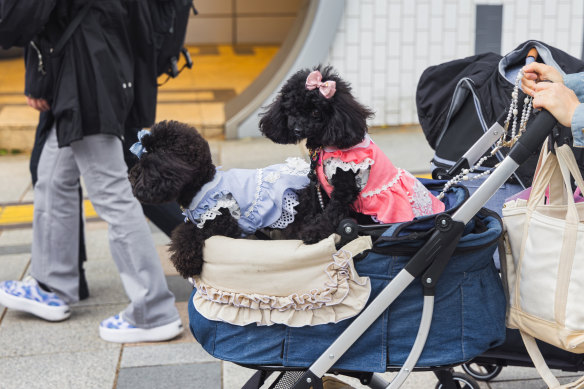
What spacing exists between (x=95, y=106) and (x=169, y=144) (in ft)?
3.98

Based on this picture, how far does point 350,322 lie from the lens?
229 centimetres

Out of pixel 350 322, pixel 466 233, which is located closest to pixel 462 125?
pixel 466 233

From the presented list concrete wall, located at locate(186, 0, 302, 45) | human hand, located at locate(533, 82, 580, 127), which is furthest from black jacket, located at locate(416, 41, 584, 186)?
concrete wall, located at locate(186, 0, 302, 45)

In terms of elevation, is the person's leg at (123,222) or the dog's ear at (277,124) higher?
the dog's ear at (277,124)

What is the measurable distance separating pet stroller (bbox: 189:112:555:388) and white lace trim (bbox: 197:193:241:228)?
116mm

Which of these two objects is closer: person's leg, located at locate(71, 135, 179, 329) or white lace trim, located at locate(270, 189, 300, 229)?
white lace trim, located at locate(270, 189, 300, 229)

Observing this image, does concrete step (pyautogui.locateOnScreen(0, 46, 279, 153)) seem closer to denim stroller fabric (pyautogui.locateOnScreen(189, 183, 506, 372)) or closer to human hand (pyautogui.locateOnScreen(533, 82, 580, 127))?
denim stroller fabric (pyautogui.locateOnScreen(189, 183, 506, 372))

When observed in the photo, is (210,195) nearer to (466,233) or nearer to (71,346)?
(466,233)

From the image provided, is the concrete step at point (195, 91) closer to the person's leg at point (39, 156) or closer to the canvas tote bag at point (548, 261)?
the person's leg at point (39, 156)

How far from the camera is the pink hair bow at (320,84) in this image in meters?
2.29

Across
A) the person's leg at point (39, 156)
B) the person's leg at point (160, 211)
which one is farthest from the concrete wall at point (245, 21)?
the person's leg at point (160, 211)

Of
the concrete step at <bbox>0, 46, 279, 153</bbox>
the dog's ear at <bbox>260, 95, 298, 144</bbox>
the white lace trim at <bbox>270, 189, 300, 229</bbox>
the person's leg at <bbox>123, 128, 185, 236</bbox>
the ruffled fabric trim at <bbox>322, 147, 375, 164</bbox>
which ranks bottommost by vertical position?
the concrete step at <bbox>0, 46, 279, 153</bbox>

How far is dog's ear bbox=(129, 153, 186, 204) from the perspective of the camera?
2289 mm

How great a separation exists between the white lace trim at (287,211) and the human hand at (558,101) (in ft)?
2.65
